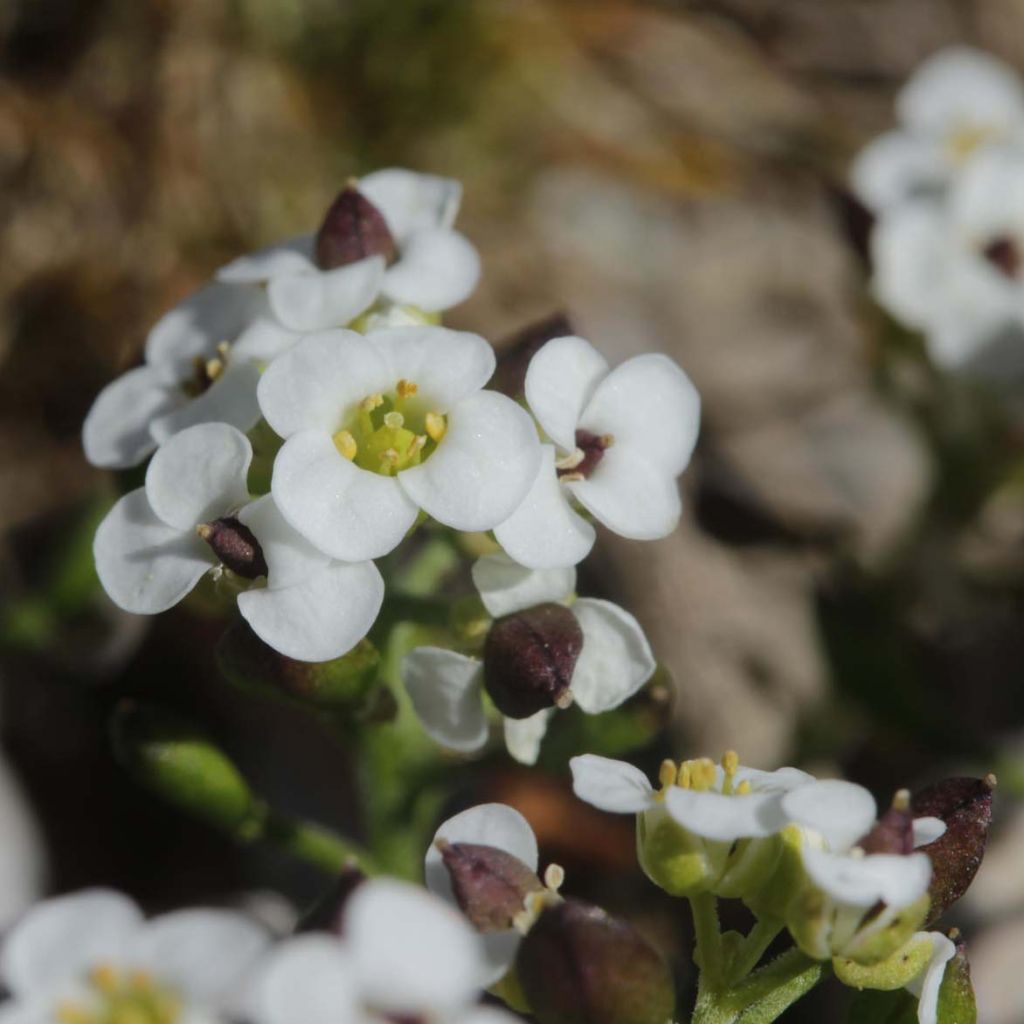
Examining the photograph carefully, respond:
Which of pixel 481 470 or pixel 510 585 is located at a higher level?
pixel 481 470

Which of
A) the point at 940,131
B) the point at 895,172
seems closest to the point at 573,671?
the point at 895,172

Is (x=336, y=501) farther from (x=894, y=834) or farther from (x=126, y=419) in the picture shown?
(x=894, y=834)

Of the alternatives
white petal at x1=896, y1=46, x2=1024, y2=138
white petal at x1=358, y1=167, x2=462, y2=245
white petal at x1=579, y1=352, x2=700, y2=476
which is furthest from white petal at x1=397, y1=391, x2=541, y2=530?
white petal at x1=896, y1=46, x2=1024, y2=138

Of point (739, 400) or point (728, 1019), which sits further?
point (739, 400)

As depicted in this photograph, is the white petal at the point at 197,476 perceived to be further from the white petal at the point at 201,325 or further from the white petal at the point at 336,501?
the white petal at the point at 201,325

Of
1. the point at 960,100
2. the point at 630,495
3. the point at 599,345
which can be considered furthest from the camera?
the point at 599,345

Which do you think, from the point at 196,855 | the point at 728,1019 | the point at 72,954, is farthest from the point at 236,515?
the point at 196,855

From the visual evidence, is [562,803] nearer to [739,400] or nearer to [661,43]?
[739,400]
